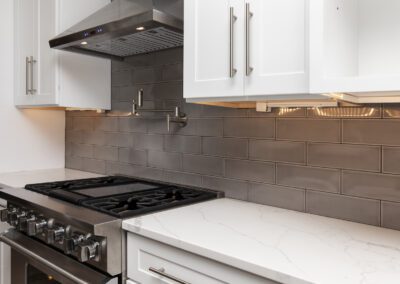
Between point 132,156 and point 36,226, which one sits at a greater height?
point 132,156

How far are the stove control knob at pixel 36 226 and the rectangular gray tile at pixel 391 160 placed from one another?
1409 millimetres

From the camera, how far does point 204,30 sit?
142 centimetres

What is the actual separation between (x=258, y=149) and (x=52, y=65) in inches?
56.9

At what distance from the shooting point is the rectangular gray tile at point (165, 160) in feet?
6.74

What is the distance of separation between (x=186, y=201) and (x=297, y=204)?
1.63ft

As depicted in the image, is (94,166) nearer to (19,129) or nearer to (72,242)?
(19,129)

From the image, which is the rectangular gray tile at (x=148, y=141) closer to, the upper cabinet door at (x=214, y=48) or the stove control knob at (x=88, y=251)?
the upper cabinet door at (x=214, y=48)

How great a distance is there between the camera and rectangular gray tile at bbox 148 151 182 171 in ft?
6.74

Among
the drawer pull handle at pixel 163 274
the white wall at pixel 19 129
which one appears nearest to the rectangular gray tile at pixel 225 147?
the drawer pull handle at pixel 163 274

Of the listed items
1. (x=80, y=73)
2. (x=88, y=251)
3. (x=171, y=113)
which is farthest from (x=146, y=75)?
(x=88, y=251)

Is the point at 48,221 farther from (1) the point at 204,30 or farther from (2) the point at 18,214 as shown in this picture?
(1) the point at 204,30

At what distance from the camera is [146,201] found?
161 cm

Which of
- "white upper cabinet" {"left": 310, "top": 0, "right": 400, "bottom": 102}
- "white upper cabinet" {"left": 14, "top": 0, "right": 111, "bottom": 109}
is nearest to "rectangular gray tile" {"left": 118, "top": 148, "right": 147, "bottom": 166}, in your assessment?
"white upper cabinet" {"left": 14, "top": 0, "right": 111, "bottom": 109}

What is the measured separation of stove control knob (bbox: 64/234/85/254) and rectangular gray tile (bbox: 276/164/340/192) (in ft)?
2.90
